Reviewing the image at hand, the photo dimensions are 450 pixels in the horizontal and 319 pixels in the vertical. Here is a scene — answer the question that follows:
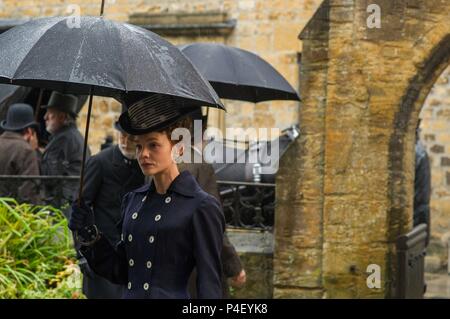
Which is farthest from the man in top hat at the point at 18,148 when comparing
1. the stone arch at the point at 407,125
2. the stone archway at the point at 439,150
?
the stone archway at the point at 439,150

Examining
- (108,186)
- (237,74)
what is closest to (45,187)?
(237,74)

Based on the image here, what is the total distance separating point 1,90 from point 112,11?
21.1 feet

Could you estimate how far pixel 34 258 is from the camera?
27.4 ft

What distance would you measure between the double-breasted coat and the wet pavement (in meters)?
8.92

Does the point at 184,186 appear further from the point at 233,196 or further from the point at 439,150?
the point at 439,150

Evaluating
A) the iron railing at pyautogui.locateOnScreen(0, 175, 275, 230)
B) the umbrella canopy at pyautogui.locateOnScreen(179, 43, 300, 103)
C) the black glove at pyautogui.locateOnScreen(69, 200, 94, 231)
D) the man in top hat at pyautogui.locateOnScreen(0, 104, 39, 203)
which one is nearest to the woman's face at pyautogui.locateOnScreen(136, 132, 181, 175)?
the black glove at pyautogui.locateOnScreen(69, 200, 94, 231)

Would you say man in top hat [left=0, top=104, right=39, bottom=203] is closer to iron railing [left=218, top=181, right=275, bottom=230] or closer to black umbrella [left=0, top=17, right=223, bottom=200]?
iron railing [left=218, top=181, right=275, bottom=230]

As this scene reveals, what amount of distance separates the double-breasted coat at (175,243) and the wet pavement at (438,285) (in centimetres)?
892

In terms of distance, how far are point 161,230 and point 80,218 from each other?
445 millimetres

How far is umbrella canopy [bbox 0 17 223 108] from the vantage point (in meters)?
5.41

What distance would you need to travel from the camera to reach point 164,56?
5.69 metres

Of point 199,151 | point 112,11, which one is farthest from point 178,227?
point 112,11
